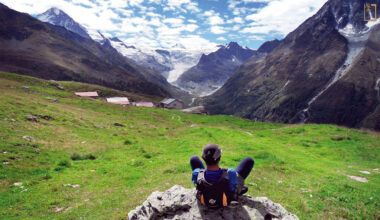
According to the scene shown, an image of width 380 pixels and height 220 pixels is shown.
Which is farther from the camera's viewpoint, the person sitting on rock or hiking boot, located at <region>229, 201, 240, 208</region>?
hiking boot, located at <region>229, 201, 240, 208</region>

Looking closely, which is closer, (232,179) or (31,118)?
(232,179)

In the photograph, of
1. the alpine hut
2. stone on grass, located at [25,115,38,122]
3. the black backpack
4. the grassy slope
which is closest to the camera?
the black backpack

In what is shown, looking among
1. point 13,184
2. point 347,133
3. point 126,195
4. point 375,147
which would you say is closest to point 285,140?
point 347,133

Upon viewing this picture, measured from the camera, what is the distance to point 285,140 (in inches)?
1283

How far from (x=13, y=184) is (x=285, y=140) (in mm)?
32364

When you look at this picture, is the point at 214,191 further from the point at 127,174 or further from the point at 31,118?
the point at 31,118

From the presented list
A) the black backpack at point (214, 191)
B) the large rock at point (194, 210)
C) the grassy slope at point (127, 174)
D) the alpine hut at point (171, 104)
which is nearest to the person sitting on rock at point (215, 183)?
the black backpack at point (214, 191)

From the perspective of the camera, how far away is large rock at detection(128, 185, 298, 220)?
23.2ft

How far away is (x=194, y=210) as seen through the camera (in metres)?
7.32

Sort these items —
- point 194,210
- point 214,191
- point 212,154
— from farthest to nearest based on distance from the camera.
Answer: point 194,210 → point 212,154 → point 214,191

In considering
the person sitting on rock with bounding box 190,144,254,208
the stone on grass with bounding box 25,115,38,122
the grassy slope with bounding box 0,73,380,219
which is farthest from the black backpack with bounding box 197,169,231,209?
the stone on grass with bounding box 25,115,38,122

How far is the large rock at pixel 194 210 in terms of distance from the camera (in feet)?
23.2

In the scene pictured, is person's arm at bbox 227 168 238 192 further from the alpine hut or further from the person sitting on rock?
the alpine hut

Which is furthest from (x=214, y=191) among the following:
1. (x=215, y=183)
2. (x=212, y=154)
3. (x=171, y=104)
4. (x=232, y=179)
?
(x=171, y=104)
